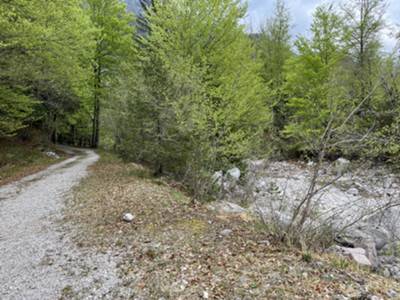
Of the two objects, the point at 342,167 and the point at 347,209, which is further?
the point at 347,209

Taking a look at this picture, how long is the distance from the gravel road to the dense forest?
322cm

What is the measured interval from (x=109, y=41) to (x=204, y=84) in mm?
14197

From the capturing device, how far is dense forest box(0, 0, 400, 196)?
6138 mm

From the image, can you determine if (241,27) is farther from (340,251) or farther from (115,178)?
(340,251)

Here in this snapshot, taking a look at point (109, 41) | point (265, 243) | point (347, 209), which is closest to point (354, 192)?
point (347, 209)

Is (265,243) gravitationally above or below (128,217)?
above

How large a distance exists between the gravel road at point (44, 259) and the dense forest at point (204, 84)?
3219 millimetres

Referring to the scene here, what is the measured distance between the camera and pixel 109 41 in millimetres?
18969

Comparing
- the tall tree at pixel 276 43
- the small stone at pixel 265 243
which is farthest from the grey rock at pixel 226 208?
the tall tree at pixel 276 43

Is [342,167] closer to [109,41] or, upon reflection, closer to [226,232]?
[226,232]

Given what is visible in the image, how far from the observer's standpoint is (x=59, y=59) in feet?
33.4

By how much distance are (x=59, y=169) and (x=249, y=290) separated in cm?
1031

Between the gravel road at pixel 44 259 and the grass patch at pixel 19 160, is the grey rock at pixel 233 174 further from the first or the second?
the grass patch at pixel 19 160

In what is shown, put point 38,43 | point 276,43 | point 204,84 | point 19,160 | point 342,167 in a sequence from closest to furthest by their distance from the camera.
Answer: point 342,167
point 204,84
point 38,43
point 19,160
point 276,43
